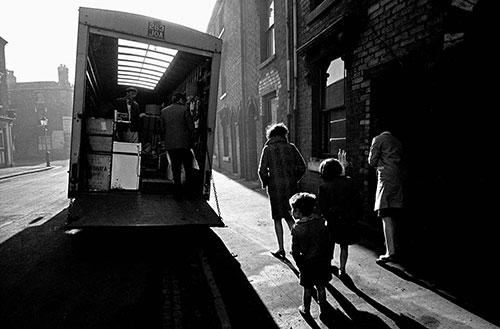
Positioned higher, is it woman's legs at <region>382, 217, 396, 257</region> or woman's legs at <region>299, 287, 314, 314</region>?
woman's legs at <region>382, 217, 396, 257</region>

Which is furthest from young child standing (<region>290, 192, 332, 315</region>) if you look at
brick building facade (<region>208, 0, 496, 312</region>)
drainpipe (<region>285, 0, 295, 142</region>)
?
drainpipe (<region>285, 0, 295, 142</region>)

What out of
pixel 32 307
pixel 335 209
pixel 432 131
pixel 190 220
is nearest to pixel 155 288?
pixel 32 307

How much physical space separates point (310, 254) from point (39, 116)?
50.3 m

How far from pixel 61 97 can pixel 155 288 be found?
51.5 meters

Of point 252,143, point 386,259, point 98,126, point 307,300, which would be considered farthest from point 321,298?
point 252,143

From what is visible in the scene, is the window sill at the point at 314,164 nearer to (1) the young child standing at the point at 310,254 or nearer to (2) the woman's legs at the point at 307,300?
(1) the young child standing at the point at 310,254

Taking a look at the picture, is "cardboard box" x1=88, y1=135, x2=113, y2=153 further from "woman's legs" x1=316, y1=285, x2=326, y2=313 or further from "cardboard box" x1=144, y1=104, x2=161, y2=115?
"cardboard box" x1=144, y1=104, x2=161, y2=115

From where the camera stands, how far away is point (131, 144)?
5898mm

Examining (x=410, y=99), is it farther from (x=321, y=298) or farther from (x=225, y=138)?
(x=225, y=138)

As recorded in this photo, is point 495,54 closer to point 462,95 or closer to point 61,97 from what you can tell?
point 462,95

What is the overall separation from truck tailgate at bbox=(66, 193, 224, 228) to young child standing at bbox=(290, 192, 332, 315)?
7.33ft

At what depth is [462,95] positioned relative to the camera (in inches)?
155

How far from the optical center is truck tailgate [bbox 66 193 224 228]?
15.4 feet

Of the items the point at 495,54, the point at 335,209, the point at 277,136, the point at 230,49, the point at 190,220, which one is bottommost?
the point at 190,220
